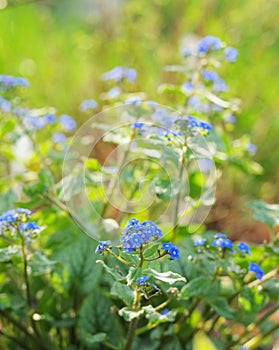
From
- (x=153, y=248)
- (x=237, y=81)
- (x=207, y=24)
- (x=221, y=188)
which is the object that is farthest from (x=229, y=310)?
(x=207, y=24)

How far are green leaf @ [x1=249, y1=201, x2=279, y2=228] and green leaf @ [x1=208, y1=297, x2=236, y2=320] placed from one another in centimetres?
21

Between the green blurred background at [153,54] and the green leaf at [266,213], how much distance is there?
101 centimetres

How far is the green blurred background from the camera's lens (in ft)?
8.34

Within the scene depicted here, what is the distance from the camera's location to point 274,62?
2775 mm

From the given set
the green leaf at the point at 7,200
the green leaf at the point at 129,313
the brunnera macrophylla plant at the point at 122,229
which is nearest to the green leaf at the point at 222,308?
the brunnera macrophylla plant at the point at 122,229

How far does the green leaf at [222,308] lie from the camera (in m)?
1.27

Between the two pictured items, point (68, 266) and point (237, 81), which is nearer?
point (68, 266)

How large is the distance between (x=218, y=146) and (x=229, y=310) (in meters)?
0.38

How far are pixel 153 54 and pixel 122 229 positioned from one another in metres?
1.64

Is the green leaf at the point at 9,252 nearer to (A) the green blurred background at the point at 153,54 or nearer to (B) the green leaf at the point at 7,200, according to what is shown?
(B) the green leaf at the point at 7,200

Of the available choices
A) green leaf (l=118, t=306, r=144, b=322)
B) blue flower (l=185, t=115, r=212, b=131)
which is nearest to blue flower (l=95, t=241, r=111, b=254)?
green leaf (l=118, t=306, r=144, b=322)

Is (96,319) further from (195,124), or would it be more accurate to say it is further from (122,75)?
(122,75)

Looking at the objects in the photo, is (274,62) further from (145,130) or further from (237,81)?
(145,130)

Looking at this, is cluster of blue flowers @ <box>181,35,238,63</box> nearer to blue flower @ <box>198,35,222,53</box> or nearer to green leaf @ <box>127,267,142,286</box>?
blue flower @ <box>198,35,222,53</box>
